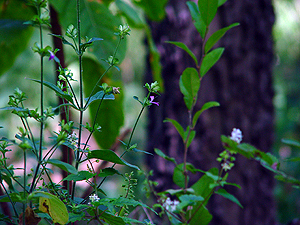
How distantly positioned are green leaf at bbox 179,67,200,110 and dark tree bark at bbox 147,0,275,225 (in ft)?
2.11

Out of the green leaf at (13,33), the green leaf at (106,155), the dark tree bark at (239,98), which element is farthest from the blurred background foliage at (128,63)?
the green leaf at (106,155)

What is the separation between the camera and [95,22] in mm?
549

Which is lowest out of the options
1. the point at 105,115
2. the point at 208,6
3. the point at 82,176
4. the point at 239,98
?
the point at 82,176

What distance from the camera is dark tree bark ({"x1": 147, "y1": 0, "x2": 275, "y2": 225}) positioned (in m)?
0.98

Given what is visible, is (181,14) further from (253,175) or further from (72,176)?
(72,176)

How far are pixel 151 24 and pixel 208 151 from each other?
62 cm

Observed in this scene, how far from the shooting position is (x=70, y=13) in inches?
20.1

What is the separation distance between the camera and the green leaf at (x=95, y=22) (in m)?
0.51

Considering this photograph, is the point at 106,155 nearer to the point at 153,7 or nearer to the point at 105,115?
the point at 105,115

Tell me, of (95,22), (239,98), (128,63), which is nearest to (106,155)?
(95,22)

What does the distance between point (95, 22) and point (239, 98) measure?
2.15ft

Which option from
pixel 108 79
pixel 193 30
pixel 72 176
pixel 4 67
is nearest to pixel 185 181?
pixel 72 176

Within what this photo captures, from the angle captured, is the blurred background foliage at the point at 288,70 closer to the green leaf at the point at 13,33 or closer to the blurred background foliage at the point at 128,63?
the blurred background foliage at the point at 128,63

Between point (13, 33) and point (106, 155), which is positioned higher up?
point (13, 33)
